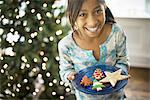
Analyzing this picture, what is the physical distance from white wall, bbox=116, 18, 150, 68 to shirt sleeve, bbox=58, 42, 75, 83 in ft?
1.07

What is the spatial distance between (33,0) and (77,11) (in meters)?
0.31

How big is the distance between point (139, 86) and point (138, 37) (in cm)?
40

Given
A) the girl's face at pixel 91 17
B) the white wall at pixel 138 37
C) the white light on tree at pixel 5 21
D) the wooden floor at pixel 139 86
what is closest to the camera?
the girl's face at pixel 91 17

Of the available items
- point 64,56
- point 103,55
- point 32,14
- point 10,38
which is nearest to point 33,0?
point 32,14

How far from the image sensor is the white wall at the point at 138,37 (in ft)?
4.87

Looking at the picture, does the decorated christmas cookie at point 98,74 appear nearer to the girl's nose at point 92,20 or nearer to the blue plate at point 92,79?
the blue plate at point 92,79


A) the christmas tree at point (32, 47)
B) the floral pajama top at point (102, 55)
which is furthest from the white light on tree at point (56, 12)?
the floral pajama top at point (102, 55)

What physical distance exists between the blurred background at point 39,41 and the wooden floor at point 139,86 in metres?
0.14

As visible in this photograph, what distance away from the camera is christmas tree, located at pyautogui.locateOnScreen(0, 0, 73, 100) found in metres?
1.52

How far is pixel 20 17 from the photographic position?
5.16 feet

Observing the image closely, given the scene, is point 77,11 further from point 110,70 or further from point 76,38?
point 110,70

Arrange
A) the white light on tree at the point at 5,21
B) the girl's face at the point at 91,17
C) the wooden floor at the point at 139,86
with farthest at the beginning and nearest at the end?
1. the wooden floor at the point at 139,86
2. the white light on tree at the point at 5,21
3. the girl's face at the point at 91,17

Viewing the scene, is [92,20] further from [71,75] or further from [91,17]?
[71,75]

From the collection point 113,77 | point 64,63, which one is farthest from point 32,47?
point 113,77
